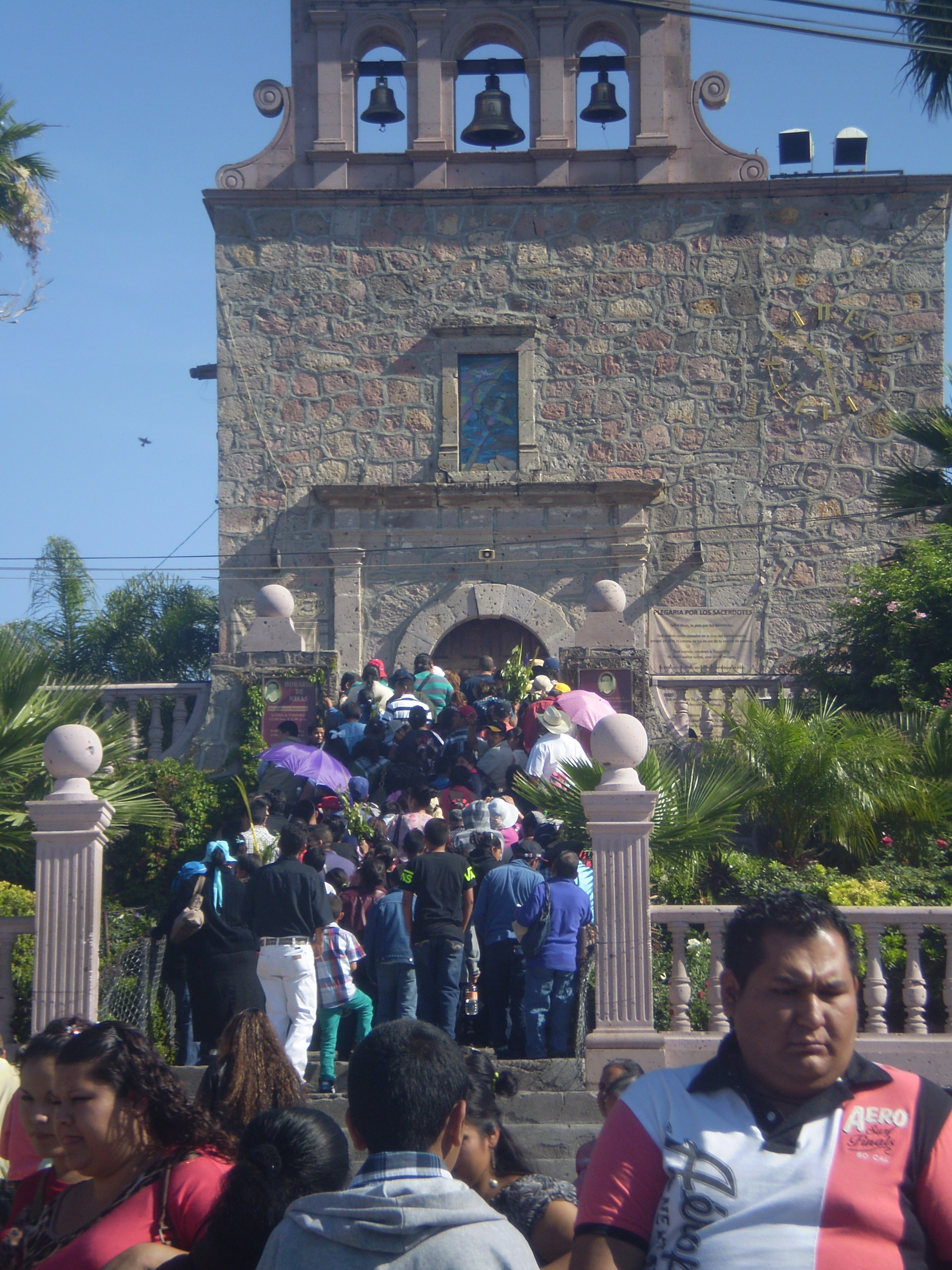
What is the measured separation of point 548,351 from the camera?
20.3 meters

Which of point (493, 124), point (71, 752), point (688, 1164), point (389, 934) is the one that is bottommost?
point (389, 934)

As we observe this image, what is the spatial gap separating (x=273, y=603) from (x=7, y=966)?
313 inches

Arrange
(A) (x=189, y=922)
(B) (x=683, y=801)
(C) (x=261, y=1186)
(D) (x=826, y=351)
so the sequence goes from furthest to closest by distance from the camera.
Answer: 1. (D) (x=826, y=351)
2. (B) (x=683, y=801)
3. (A) (x=189, y=922)
4. (C) (x=261, y=1186)

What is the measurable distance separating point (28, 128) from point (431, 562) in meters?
7.03

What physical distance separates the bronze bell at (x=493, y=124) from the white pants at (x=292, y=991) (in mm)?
13639

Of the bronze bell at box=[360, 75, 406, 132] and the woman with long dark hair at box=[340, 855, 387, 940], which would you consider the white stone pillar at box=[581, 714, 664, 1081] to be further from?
the bronze bell at box=[360, 75, 406, 132]

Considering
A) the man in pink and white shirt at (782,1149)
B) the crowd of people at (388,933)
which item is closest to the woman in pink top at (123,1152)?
the man in pink and white shirt at (782,1149)

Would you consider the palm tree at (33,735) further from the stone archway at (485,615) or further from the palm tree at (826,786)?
the stone archway at (485,615)

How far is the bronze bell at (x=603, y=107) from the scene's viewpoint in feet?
65.6

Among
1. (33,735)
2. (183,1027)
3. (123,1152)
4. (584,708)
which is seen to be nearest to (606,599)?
(584,708)

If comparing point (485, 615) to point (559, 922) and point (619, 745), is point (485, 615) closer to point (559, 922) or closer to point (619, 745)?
point (559, 922)

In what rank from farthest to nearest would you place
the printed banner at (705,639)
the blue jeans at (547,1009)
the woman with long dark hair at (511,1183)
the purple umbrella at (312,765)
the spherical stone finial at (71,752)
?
the printed banner at (705,639), the purple umbrella at (312,765), the blue jeans at (547,1009), the spherical stone finial at (71,752), the woman with long dark hair at (511,1183)

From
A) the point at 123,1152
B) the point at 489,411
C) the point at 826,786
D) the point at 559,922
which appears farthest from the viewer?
the point at 489,411

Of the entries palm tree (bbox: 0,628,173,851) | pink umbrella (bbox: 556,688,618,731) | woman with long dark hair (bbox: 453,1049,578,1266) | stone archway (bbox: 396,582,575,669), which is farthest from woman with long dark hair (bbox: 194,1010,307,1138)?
stone archway (bbox: 396,582,575,669)
